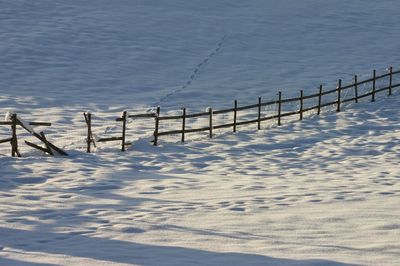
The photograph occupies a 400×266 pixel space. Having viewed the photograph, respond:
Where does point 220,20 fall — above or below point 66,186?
above

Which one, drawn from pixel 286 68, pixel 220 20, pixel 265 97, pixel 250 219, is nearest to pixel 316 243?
pixel 250 219

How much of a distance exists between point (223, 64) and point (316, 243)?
25139 millimetres

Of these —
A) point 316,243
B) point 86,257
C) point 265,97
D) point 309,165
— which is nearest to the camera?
point 86,257

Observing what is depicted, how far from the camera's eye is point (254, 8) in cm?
4553

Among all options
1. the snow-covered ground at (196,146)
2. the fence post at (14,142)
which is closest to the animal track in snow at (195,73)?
the snow-covered ground at (196,146)

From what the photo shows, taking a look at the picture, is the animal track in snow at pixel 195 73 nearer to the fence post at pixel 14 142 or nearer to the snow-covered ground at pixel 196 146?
the snow-covered ground at pixel 196 146

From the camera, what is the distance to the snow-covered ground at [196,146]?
1039 cm

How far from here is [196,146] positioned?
19.3 m

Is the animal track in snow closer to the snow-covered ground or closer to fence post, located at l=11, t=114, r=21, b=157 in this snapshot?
the snow-covered ground

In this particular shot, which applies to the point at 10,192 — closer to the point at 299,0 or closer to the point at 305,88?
the point at 305,88

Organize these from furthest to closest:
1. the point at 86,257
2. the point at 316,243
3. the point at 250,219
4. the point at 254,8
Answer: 1. the point at 254,8
2. the point at 250,219
3. the point at 316,243
4. the point at 86,257

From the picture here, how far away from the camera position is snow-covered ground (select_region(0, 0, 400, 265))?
10.4 meters

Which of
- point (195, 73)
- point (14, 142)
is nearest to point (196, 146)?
point (14, 142)

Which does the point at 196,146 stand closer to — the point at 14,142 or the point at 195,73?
the point at 14,142
